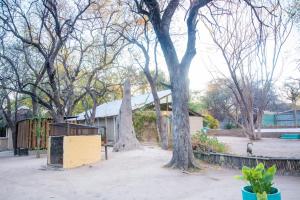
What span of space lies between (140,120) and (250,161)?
1534 centimetres

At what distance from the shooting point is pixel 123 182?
7.91m

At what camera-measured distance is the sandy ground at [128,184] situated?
6473 millimetres

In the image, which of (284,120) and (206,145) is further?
(284,120)

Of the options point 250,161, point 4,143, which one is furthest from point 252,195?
point 4,143

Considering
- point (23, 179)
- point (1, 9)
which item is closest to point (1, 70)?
point (1, 9)

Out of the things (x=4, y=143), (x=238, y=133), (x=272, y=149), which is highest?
(x=238, y=133)

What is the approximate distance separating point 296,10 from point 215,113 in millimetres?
30578

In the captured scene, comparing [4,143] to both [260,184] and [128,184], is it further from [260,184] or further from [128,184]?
[260,184]

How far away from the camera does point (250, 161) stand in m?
9.12

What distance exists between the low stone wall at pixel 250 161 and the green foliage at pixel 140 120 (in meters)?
12.8

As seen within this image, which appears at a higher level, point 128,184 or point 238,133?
point 238,133

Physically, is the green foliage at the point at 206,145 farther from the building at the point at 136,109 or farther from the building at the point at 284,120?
the building at the point at 284,120

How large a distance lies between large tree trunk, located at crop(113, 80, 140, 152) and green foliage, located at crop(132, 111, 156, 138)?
767 cm

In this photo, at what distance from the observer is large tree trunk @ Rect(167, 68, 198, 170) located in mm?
9602
